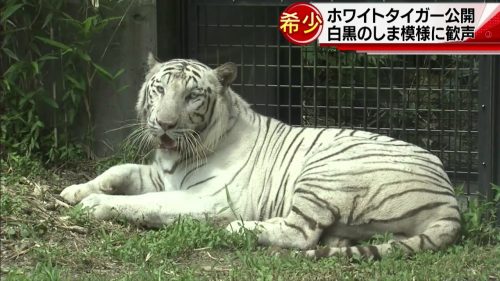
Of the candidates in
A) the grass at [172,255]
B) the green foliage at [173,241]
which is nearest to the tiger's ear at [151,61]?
the grass at [172,255]

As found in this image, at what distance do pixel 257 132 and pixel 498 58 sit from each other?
5.20 ft

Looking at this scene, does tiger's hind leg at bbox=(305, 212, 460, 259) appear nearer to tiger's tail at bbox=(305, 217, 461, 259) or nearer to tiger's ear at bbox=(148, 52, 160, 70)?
tiger's tail at bbox=(305, 217, 461, 259)

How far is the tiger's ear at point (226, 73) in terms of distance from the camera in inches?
251

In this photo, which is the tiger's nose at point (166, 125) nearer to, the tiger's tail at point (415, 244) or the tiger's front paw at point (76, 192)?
the tiger's front paw at point (76, 192)

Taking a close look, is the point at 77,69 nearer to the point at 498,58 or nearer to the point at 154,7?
the point at 154,7

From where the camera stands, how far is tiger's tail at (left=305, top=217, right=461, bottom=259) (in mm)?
5449

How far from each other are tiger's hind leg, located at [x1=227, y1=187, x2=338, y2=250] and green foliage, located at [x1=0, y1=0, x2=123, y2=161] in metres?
1.80

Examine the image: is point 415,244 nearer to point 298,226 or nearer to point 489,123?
point 298,226

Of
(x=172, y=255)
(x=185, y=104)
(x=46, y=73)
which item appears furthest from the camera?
(x=46, y=73)

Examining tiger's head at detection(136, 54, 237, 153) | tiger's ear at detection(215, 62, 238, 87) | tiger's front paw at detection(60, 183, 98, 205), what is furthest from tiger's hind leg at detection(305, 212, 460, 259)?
tiger's front paw at detection(60, 183, 98, 205)

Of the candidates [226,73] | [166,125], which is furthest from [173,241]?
[226,73]

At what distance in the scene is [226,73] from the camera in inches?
253

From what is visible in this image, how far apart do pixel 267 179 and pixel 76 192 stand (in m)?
1.17

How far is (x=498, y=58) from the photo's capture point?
21.8ft
